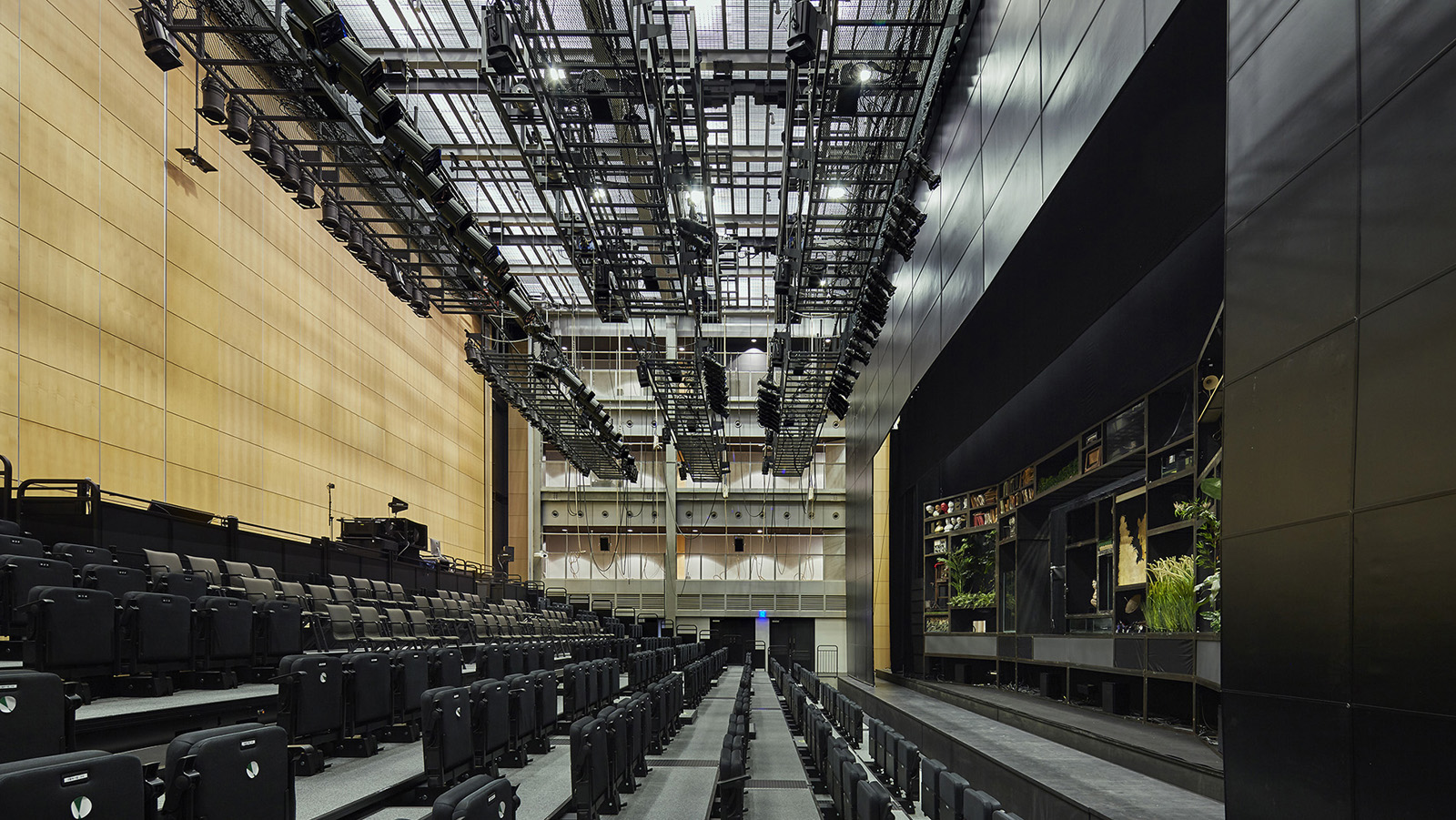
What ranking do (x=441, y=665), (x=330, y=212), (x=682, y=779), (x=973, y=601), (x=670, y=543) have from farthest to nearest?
(x=670, y=543) → (x=973, y=601) → (x=330, y=212) → (x=682, y=779) → (x=441, y=665)

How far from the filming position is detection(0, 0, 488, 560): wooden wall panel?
10328 mm

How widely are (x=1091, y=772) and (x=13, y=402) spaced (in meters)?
10.2

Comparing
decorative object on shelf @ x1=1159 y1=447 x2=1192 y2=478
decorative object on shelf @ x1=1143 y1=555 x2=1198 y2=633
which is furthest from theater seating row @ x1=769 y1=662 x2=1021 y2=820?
decorative object on shelf @ x1=1159 y1=447 x2=1192 y2=478

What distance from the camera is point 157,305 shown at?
12500 mm

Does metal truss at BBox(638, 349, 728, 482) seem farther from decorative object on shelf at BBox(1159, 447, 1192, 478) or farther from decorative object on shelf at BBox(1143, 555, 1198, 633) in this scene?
decorative object on shelf at BBox(1143, 555, 1198, 633)

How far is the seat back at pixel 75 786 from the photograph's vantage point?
7.69 ft

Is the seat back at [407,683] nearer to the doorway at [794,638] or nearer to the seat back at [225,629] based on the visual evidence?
the seat back at [225,629]

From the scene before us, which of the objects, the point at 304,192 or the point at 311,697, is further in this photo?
the point at 304,192

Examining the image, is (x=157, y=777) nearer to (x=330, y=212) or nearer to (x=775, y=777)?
(x=775, y=777)

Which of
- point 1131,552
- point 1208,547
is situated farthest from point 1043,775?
point 1131,552

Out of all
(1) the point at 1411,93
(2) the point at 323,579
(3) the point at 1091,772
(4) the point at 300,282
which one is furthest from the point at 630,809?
(4) the point at 300,282

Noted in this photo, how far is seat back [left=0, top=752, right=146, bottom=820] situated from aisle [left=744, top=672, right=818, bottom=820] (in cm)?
492

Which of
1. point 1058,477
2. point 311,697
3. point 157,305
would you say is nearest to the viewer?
point 311,697

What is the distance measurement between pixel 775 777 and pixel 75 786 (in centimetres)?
694
